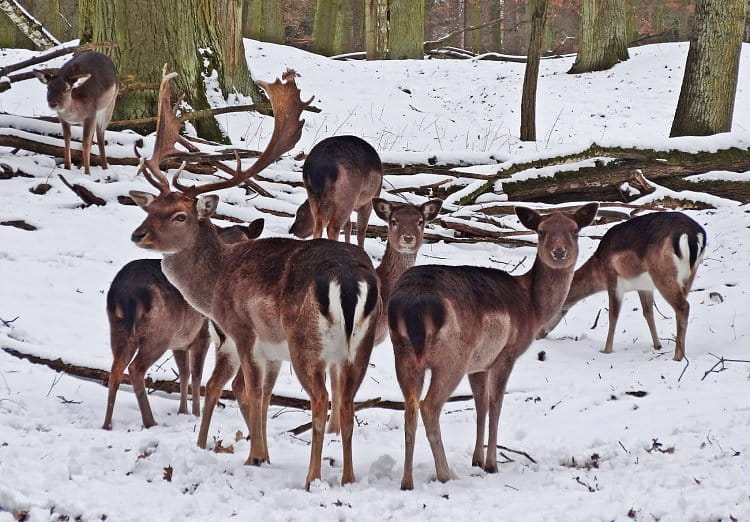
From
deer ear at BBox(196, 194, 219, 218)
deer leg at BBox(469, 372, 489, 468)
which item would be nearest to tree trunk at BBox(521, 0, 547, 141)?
deer ear at BBox(196, 194, 219, 218)

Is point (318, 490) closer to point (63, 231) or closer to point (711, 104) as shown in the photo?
point (63, 231)

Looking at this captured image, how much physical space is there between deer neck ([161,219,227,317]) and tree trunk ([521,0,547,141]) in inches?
443

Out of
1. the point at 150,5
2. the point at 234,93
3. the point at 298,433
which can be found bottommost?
the point at 298,433

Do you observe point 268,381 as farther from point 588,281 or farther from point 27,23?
point 27,23

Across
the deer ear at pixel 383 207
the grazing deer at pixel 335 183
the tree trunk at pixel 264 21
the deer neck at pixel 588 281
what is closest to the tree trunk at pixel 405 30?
the tree trunk at pixel 264 21

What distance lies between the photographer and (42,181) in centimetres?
1092

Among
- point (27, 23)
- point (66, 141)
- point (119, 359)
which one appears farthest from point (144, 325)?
point (27, 23)

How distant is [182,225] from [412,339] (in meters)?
1.85

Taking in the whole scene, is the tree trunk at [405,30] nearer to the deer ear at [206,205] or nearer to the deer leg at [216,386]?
the deer ear at [206,205]

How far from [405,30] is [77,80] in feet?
51.5

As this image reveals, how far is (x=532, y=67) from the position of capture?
54.5ft

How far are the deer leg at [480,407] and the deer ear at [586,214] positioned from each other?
1711 millimetres

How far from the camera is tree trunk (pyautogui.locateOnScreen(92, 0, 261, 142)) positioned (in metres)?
12.9

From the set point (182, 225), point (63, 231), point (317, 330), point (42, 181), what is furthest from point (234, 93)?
point (317, 330)
